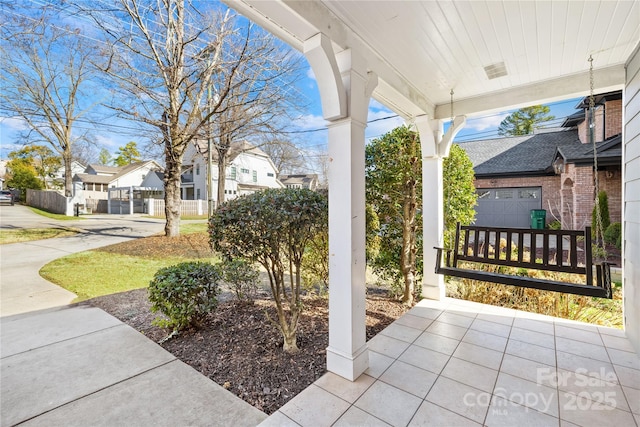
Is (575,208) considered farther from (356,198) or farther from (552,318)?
(356,198)

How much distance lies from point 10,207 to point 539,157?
14.7m

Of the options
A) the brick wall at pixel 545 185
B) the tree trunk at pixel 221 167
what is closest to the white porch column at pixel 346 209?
the tree trunk at pixel 221 167

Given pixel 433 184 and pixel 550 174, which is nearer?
pixel 433 184

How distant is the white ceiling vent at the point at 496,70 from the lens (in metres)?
2.52

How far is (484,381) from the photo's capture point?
1.87 m

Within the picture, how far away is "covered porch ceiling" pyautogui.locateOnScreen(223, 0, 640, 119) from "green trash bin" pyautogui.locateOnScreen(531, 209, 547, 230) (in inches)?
318

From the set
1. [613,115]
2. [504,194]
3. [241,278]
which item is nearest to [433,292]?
[241,278]

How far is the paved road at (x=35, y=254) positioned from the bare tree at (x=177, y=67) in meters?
1.59

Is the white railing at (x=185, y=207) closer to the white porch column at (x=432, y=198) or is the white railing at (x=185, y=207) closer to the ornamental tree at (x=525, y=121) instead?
the white porch column at (x=432, y=198)

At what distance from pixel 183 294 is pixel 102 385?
799 millimetres

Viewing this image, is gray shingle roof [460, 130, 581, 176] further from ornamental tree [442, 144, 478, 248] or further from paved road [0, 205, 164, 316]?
paved road [0, 205, 164, 316]

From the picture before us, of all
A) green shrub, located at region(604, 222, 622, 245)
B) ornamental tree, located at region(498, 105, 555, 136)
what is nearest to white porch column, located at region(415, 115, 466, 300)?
green shrub, located at region(604, 222, 622, 245)

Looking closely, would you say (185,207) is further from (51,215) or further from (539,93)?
(539,93)

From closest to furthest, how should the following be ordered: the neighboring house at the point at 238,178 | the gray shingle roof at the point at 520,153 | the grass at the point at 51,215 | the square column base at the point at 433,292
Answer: the square column base at the point at 433,292 < the grass at the point at 51,215 < the gray shingle roof at the point at 520,153 < the neighboring house at the point at 238,178
